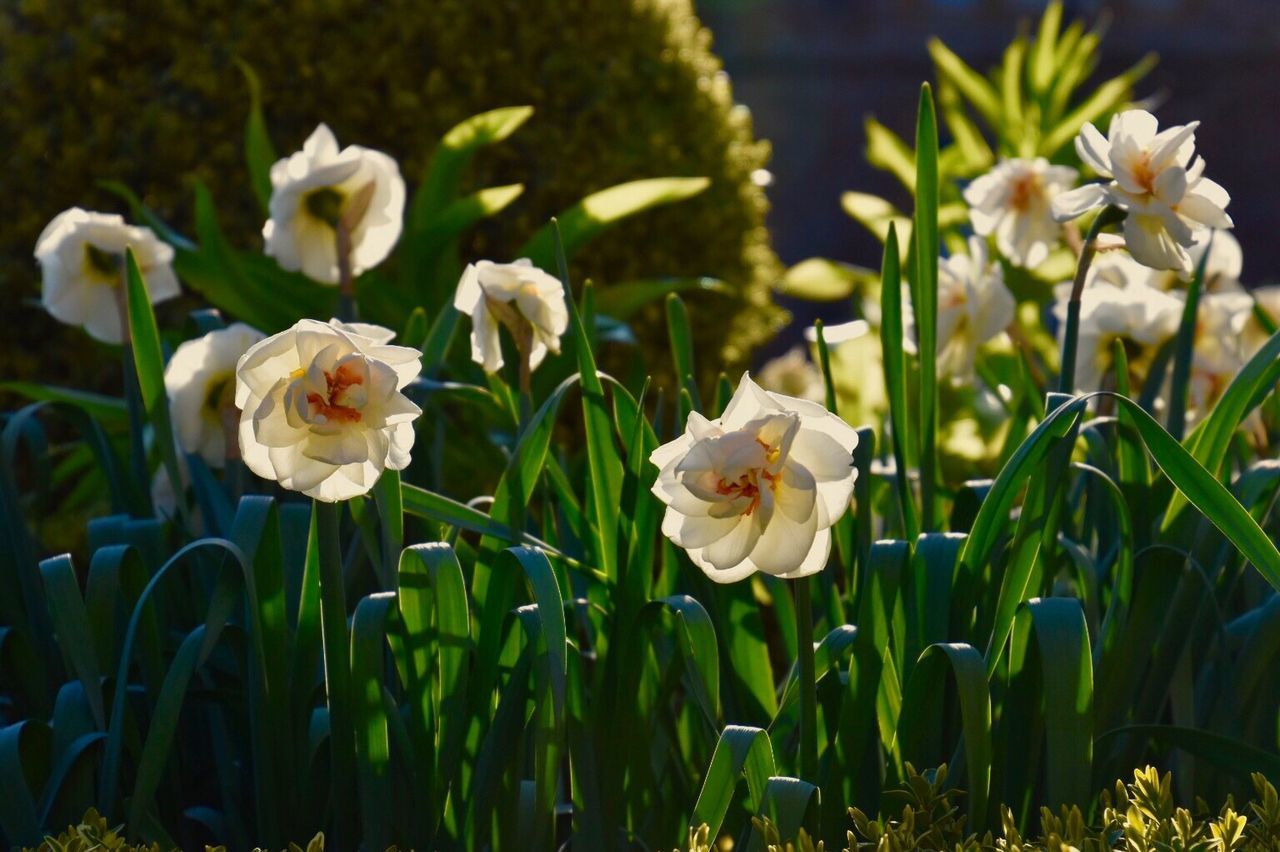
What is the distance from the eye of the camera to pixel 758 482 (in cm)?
100

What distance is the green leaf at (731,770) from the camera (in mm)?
1161

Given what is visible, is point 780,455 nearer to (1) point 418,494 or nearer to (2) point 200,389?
(1) point 418,494

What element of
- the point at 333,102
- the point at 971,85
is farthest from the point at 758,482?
the point at 971,85

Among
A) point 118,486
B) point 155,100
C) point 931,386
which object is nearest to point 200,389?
point 118,486

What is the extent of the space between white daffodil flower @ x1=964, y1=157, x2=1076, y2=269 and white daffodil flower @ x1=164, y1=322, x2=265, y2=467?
105cm

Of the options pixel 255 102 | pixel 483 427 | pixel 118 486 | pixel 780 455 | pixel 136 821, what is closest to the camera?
pixel 780 455

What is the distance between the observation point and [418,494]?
141 centimetres

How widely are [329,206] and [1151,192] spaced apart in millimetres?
1067

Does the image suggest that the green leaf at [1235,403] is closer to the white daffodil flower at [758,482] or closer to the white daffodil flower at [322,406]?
the white daffodil flower at [758,482]

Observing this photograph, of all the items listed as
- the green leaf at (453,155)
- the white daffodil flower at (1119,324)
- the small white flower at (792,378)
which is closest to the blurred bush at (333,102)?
the green leaf at (453,155)

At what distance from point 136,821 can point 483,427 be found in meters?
1.12

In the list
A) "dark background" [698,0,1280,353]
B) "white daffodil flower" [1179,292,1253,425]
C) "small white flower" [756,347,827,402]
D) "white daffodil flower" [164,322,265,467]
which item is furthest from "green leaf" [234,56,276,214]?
"dark background" [698,0,1280,353]

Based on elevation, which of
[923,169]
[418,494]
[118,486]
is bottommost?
[118,486]

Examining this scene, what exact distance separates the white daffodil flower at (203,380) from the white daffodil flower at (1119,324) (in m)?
1.08
